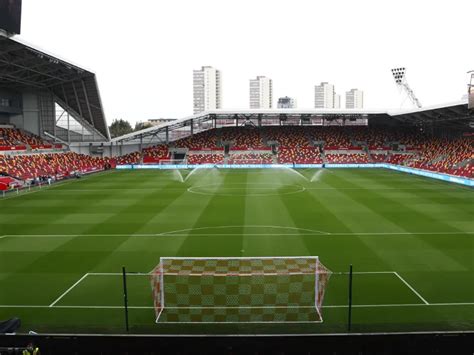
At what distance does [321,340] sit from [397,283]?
7.09m

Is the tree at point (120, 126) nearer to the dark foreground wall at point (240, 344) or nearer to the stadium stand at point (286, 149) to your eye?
the stadium stand at point (286, 149)

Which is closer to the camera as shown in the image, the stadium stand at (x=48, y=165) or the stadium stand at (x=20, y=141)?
the stadium stand at (x=48, y=165)

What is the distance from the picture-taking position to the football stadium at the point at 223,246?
37.6 feet

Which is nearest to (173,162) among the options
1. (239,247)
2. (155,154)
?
(155,154)

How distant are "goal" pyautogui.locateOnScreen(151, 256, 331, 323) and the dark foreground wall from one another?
9.96ft

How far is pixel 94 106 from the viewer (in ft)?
205

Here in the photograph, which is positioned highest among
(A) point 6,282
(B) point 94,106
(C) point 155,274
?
(B) point 94,106

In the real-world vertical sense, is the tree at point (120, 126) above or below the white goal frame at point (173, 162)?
above

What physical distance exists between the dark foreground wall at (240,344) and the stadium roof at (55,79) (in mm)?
36320

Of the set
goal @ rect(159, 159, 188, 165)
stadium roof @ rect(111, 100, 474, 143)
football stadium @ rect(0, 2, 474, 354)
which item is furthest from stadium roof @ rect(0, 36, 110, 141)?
goal @ rect(159, 159, 188, 165)

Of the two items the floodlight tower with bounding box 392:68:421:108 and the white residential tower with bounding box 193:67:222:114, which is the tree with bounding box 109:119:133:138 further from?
the floodlight tower with bounding box 392:68:421:108

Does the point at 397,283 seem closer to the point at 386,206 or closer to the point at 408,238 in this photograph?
the point at 408,238

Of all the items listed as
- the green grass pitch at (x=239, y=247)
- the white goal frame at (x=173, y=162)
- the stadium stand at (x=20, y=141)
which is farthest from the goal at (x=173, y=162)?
the green grass pitch at (x=239, y=247)

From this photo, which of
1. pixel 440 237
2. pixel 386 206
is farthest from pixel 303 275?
pixel 386 206
